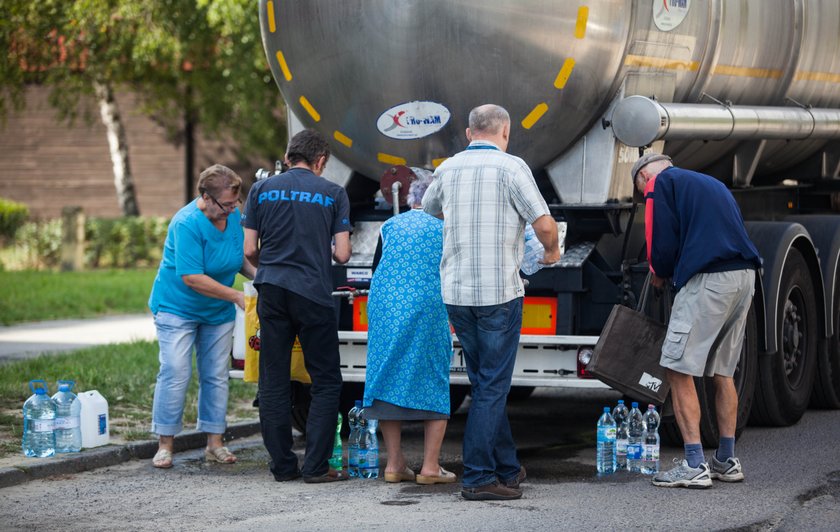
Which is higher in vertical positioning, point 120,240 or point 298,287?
point 120,240

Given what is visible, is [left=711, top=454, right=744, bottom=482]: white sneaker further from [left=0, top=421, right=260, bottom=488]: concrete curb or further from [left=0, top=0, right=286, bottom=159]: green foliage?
[left=0, top=0, right=286, bottom=159]: green foliage

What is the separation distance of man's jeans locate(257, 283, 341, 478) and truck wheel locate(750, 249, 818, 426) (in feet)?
9.35

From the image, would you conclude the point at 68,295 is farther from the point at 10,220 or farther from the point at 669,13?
the point at 669,13

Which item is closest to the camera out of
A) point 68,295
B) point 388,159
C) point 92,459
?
point 92,459

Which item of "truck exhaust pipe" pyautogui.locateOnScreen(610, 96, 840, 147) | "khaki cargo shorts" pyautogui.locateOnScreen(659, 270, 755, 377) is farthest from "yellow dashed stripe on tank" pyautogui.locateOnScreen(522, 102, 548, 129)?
"khaki cargo shorts" pyautogui.locateOnScreen(659, 270, 755, 377)

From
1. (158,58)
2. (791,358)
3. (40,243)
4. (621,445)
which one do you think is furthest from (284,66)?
(40,243)

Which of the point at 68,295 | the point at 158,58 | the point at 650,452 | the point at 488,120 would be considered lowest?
the point at 650,452

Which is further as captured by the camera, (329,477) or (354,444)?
(354,444)

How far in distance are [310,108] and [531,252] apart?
68.9 inches

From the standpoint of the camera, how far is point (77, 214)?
22391 mm

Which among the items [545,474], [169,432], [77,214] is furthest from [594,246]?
[77,214]

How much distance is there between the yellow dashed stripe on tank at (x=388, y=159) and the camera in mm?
7793

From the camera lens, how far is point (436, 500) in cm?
645

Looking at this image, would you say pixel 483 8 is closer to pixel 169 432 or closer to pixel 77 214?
pixel 169 432
